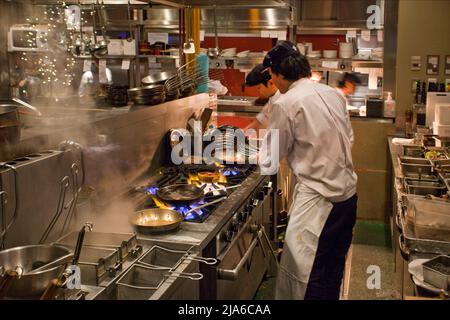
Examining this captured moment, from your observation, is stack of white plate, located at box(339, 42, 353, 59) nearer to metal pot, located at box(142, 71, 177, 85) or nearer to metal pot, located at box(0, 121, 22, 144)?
metal pot, located at box(142, 71, 177, 85)

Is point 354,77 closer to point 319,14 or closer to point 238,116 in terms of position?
point 319,14

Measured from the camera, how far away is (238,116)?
6.47 meters

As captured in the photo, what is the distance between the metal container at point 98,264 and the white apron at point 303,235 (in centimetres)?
118

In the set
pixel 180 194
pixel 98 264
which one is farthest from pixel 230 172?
pixel 98 264

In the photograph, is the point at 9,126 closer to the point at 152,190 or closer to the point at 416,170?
the point at 152,190

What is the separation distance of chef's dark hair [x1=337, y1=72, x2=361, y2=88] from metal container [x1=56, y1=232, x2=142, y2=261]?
5579 millimetres

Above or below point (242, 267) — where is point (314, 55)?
above

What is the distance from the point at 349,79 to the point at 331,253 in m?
4.77

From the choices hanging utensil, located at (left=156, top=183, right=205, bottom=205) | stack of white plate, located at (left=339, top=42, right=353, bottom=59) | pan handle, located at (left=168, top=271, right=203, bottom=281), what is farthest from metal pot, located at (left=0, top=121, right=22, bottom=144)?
stack of white plate, located at (left=339, top=42, right=353, bottom=59)

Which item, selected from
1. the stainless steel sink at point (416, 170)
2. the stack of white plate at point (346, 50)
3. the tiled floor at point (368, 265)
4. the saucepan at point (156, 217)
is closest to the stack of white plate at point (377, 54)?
the stack of white plate at point (346, 50)

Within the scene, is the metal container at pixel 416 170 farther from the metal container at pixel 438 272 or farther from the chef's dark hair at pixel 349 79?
the chef's dark hair at pixel 349 79

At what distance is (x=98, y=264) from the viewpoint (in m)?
2.01

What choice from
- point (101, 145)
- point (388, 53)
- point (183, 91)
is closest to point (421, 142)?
point (388, 53)
